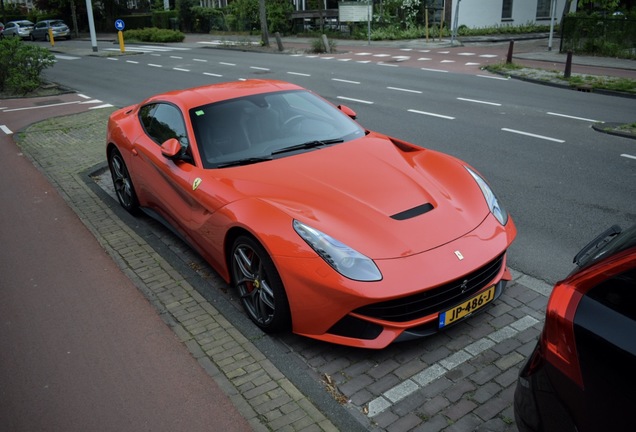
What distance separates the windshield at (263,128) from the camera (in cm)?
493

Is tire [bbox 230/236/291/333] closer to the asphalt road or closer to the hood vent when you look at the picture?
the hood vent

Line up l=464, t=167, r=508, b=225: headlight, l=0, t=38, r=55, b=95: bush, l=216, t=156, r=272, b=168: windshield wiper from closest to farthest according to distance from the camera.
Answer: l=464, t=167, r=508, b=225: headlight → l=216, t=156, r=272, b=168: windshield wiper → l=0, t=38, r=55, b=95: bush

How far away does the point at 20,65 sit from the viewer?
16859mm

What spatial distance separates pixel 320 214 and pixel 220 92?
2.23m

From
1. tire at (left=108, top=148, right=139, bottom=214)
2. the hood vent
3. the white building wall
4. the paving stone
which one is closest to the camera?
the paving stone

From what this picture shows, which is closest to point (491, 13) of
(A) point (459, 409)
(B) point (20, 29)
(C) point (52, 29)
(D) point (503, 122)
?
(D) point (503, 122)

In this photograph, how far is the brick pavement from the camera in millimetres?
3322

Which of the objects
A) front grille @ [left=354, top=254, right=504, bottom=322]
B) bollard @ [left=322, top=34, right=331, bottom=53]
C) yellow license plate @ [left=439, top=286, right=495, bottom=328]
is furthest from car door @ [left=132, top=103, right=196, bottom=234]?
bollard @ [left=322, top=34, right=331, bottom=53]

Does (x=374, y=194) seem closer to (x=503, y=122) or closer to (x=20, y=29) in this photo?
(x=503, y=122)

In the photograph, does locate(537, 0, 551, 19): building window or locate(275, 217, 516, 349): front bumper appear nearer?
locate(275, 217, 516, 349): front bumper

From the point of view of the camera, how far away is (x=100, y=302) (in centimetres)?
480

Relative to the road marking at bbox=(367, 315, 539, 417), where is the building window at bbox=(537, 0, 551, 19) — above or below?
above

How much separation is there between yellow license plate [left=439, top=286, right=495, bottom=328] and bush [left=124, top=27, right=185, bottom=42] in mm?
35931

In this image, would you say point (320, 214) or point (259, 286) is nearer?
point (320, 214)
